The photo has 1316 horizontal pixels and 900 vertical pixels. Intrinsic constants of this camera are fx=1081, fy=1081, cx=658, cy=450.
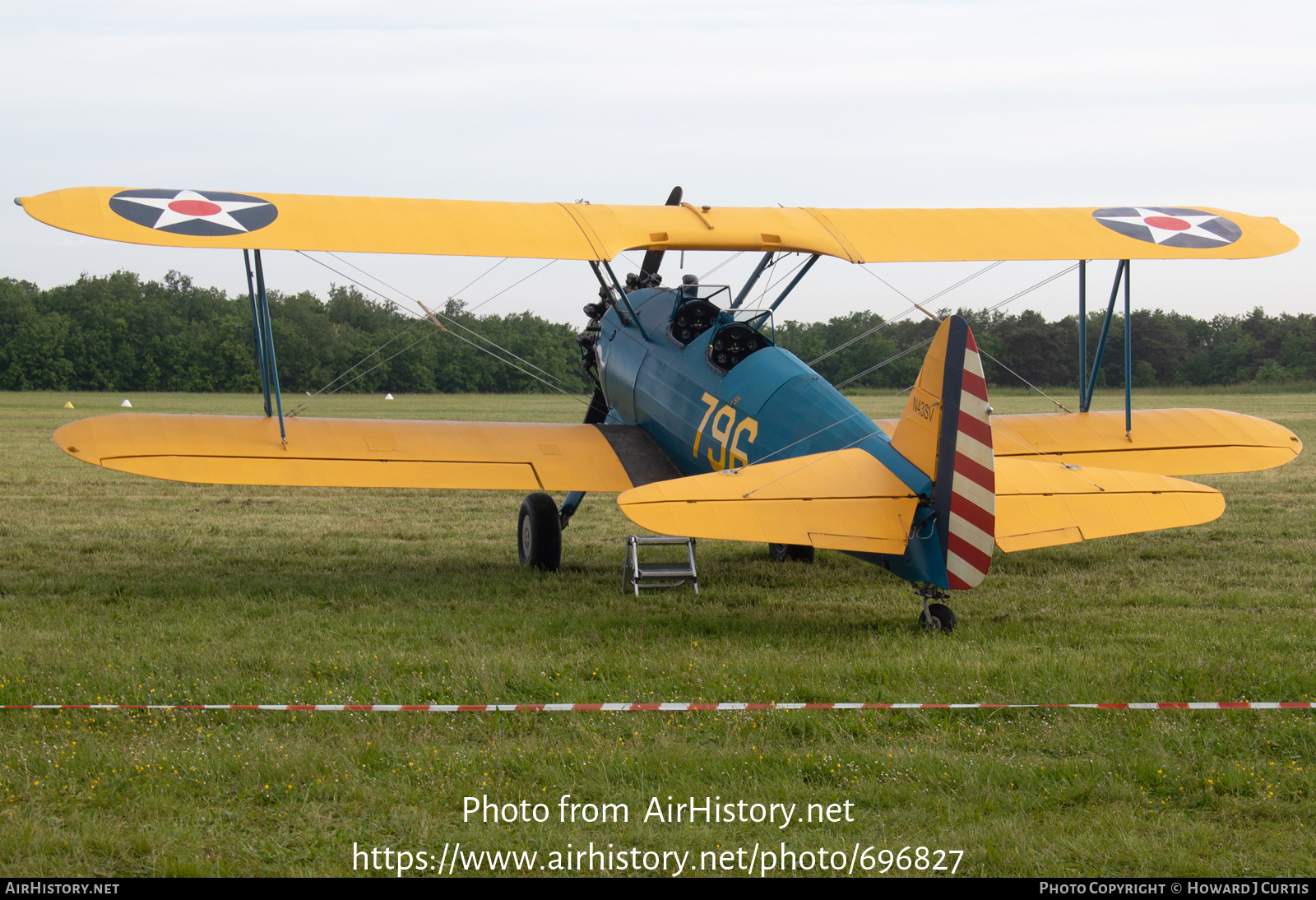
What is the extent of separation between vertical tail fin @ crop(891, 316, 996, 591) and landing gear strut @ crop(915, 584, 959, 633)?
0.29m

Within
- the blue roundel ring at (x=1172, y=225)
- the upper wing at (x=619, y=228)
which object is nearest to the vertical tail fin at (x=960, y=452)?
the upper wing at (x=619, y=228)

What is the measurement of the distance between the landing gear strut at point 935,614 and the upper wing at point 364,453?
2.80 m

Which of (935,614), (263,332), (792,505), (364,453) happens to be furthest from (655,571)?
(263,332)

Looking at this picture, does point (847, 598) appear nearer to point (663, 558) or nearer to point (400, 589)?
point (663, 558)

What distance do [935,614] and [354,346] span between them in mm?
33994

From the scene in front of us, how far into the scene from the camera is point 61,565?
8203 millimetres

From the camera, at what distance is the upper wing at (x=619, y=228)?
6785mm

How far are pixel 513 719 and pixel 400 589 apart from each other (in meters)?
3.18

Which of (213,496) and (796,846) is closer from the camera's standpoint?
(796,846)

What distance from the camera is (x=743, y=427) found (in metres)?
7.21

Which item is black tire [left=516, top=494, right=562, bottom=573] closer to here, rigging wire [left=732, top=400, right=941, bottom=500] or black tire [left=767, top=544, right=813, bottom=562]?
black tire [left=767, top=544, right=813, bottom=562]

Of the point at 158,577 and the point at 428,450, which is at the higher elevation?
the point at 428,450

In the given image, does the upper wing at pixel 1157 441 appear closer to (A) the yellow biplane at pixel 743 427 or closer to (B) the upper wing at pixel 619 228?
(A) the yellow biplane at pixel 743 427
